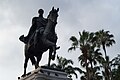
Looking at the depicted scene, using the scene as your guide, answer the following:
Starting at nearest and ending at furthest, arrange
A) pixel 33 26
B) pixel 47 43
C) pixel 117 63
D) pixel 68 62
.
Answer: pixel 47 43 < pixel 33 26 < pixel 68 62 < pixel 117 63

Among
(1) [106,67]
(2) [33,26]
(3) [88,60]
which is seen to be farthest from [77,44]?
(2) [33,26]

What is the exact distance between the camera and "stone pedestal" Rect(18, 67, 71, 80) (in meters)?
14.2

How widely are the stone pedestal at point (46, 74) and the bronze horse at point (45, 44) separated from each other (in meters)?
0.83

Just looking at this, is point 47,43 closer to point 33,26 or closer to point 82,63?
point 33,26

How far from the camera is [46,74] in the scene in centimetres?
1440

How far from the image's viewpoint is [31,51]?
16.0 metres

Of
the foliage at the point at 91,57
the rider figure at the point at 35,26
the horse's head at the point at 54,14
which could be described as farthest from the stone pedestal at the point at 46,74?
the foliage at the point at 91,57

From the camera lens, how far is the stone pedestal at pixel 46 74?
14219 mm

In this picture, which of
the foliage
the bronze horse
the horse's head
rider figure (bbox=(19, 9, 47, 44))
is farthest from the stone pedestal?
the foliage

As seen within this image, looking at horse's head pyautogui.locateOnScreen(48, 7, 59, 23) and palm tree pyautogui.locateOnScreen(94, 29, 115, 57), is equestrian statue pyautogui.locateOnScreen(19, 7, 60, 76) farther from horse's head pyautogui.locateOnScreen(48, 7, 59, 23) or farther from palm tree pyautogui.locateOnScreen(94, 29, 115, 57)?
palm tree pyautogui.locateOnScreen(94, 29, 115, 57)

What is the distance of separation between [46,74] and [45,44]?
163 centimetres

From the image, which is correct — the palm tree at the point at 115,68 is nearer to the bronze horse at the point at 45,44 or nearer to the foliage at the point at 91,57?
the foliage at the point at 91,57

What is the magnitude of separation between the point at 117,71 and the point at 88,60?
3922 mm

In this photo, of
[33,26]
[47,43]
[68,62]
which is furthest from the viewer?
[68,62]
